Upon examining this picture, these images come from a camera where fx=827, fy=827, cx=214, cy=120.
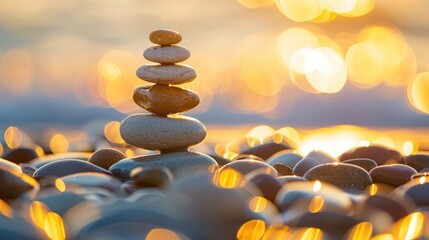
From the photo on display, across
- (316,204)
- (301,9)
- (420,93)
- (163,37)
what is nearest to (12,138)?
(163,37)

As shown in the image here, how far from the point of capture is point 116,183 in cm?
457

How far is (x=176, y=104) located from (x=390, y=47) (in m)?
12.5

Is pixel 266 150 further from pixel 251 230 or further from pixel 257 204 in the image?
pixel 251 230

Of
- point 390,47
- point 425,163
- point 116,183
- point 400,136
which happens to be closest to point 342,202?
point 116,183

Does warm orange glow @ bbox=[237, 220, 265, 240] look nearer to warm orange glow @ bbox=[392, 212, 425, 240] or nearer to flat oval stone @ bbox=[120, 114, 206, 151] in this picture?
warm orange glow @ bbox=[392, 212, 425, 240]

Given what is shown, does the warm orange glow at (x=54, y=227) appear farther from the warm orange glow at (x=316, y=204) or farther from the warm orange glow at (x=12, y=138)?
the warm orange glow at (x=12, y=138)

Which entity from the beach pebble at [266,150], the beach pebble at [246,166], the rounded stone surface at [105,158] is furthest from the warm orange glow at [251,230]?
the beach pebble at [266,150]

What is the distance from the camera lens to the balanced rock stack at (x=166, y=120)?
5.64m

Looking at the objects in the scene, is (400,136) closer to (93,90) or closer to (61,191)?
(93,90)

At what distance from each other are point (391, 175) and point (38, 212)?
2468mm

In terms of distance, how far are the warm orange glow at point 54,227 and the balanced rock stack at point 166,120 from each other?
1906 mm

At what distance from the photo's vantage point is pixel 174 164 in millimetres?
5590

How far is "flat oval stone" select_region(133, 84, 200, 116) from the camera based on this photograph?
19.2 ft

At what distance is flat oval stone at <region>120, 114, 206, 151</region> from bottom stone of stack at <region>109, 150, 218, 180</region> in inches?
3.6
